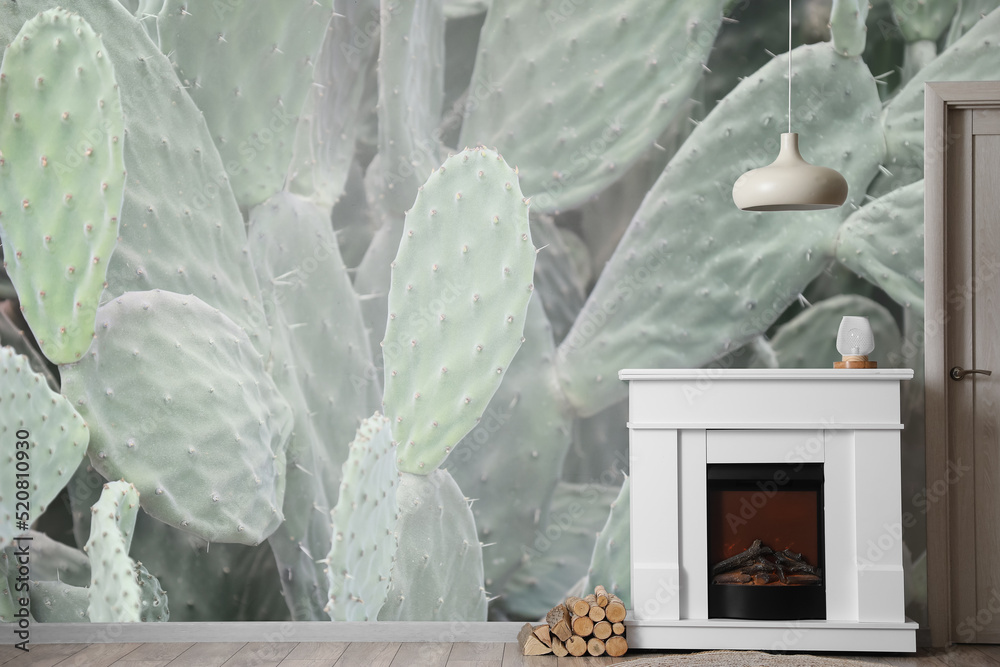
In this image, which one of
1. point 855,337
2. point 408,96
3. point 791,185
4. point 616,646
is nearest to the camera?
point 791,185

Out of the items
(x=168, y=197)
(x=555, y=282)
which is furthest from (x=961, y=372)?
(x=168, y=197)

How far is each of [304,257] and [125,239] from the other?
2.00 feet

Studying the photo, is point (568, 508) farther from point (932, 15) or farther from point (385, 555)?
point (932, 15)

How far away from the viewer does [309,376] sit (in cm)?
303

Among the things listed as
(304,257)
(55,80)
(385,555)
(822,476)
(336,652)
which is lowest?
(336,652)

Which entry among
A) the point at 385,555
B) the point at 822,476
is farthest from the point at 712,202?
the point at 385,555

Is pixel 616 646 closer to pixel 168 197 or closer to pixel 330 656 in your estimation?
pixel 330 656

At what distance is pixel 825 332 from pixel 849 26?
1.08m

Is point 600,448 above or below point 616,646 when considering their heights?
above

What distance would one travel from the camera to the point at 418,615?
3.00m

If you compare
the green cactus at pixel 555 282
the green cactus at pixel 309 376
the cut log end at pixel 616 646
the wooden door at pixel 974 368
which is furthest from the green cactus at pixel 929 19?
the cut log end at pixel 616 646

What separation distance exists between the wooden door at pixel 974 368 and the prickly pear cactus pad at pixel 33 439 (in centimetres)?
307

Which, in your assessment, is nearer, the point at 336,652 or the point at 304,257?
the point at 336,652

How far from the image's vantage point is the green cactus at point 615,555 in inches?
118
